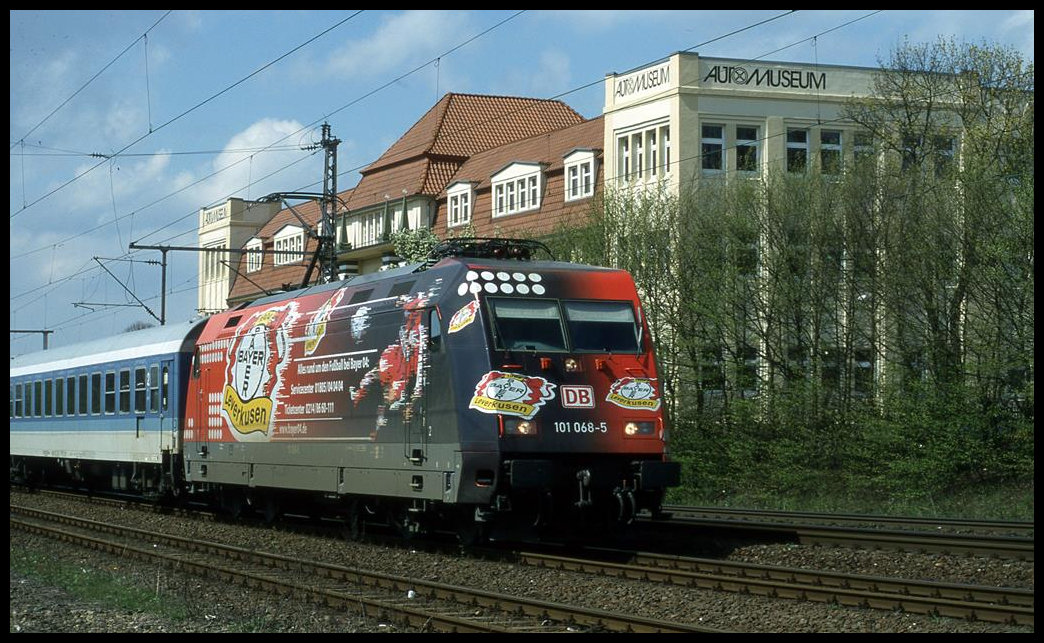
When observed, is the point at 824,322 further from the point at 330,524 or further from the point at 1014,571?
the point at 1014,571

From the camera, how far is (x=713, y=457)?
94.5 ft

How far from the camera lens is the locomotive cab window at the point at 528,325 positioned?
608 inches

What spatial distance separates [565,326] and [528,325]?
1.51 feet

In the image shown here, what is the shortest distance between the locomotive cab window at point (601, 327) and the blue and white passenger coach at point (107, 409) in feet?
31.6

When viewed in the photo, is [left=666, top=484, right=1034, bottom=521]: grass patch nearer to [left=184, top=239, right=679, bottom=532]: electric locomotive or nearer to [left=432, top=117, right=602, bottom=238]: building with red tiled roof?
[left=184, top=239, right=679, bottom=532]: electric locomotive

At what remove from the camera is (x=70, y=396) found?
29.6 meters

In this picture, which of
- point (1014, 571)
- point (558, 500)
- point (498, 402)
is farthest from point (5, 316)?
point (1014, 571)

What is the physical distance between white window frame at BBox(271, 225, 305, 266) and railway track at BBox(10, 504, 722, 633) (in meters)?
45.3

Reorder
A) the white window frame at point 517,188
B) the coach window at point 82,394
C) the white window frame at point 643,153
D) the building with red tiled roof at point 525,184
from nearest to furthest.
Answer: the coach window at point 82,394 → the white window frame at point 643,153 → the building with red tiled roof at point 525,184 → the white window frame at point 517,188

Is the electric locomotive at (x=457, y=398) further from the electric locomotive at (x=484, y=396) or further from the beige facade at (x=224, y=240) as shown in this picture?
the beige facade at (x=224, y=240)

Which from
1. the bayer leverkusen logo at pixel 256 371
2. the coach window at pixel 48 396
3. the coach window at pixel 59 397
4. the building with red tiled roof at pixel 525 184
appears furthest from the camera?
the building with red tiled roof at pixel 525 184

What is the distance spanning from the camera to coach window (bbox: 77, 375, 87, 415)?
2848 cm

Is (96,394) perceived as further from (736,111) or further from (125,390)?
(736,111)

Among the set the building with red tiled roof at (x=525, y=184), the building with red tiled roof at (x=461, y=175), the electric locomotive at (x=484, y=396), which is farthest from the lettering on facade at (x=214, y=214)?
the electric locomotive at (x=484, y=396)
